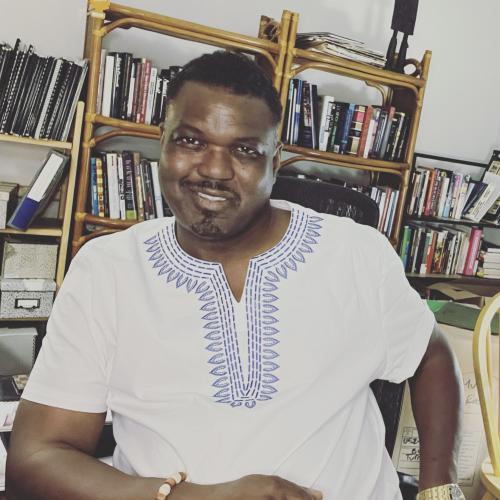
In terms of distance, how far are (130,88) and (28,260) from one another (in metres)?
0.84

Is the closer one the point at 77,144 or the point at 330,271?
the point at 330,271

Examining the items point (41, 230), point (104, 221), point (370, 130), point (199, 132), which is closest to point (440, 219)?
point (370, 130)

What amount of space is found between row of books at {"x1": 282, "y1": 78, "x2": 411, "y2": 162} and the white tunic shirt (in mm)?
Answer: 2011

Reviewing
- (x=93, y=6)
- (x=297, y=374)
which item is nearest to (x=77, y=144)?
(x=93, y=6)

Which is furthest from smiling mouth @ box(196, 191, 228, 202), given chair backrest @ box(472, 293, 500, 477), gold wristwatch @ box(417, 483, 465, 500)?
chair backrest @ box(472, 293, 500, 477)

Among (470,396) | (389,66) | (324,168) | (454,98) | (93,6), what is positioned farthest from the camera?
(454,98)

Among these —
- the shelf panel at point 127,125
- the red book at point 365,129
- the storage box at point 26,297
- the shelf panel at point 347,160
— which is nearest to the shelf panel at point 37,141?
the shelf panel at point 127,125

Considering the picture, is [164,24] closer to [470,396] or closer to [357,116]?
[357,116]

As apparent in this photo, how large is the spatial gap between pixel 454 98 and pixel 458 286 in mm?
1115

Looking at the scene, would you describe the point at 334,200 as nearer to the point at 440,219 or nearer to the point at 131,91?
the point at 131,91

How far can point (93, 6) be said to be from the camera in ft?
7.91

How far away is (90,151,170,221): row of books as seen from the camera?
2670mm

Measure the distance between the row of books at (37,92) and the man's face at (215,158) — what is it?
168 cm

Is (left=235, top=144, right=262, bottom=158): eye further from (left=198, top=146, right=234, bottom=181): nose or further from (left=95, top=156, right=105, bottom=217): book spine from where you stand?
(left=95, top=156, right=105, bottom=217): book spine
